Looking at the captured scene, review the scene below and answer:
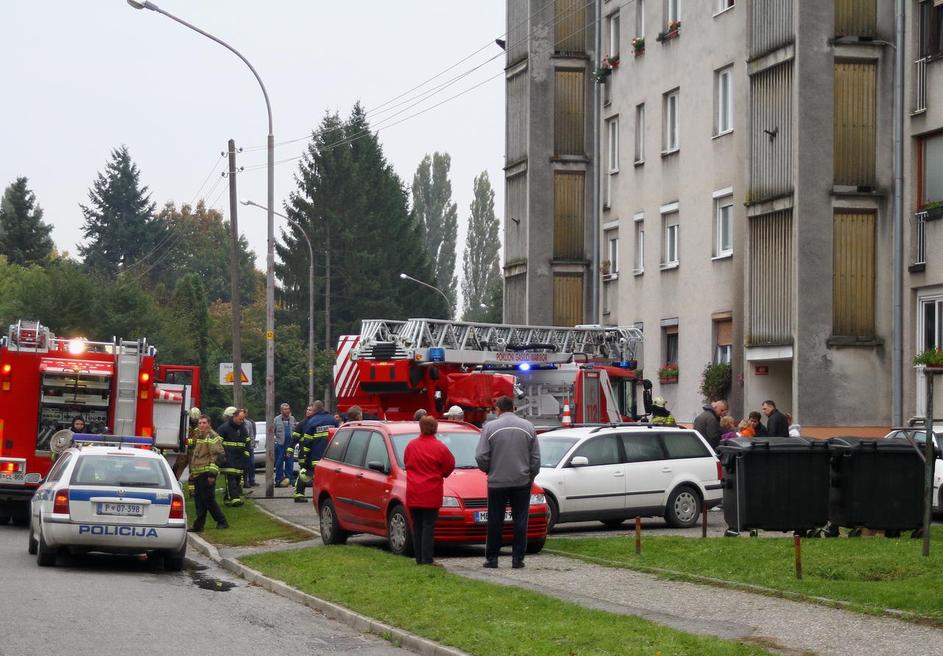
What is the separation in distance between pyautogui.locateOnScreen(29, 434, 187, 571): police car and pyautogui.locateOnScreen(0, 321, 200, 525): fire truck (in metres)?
6.21

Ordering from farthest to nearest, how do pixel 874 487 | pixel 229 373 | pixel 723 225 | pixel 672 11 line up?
pixel 229 373 < pixel 672 11 < pixel 723 225 < pixel 874 487

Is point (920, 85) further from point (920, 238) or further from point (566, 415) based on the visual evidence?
point (566, 415)

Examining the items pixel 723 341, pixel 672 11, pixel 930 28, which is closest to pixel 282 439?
pixel 723 341

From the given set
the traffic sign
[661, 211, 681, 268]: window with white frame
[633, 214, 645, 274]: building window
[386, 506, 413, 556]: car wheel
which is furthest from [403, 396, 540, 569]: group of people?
[633, 214, 645, 274]: building window

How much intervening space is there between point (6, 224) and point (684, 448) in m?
81.7

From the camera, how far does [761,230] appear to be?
31.1 m

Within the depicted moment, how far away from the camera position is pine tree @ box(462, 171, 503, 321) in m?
108

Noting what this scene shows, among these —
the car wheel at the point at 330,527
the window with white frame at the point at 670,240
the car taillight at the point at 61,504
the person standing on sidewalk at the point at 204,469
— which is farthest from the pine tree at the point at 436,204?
the car taillight at the point at 61,504

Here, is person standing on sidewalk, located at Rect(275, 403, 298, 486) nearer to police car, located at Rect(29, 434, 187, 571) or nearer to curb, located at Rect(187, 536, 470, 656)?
curb, located at Rect(187, 536, 470, 656)

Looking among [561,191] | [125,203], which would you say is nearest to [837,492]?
[561,191]

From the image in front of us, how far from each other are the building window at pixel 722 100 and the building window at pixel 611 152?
19.7ft

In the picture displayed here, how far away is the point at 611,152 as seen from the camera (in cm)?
4050

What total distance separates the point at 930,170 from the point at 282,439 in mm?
15098

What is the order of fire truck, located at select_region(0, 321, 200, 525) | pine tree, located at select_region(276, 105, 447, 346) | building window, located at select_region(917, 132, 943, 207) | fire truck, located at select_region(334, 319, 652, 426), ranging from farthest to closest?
pine tree, located at select_region(276, 105, 447, 346) < building window, located at select_region(917, 132, 943, 207) < fire truck, located at select_region(334, 319, 652, 426) < fire truck, located at select_region(0, 321, 200, 525)
